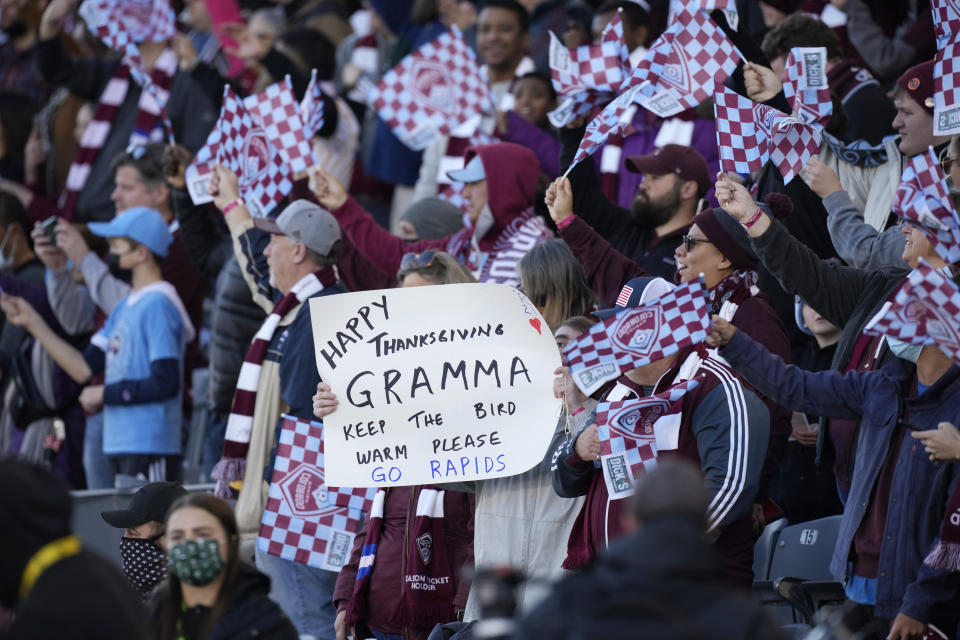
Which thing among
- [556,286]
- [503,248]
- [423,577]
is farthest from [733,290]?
[503,248]

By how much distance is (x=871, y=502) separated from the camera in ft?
16.7

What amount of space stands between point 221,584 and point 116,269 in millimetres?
5637

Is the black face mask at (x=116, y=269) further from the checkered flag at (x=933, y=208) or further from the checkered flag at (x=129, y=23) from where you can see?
the checkered flag at (x=933, y=208)

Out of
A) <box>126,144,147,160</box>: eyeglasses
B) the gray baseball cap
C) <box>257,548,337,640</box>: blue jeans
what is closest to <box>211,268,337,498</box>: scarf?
the gray baseball cap

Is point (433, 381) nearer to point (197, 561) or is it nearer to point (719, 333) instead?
point (719, 333)

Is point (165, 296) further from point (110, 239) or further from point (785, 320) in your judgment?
point (785, 320)

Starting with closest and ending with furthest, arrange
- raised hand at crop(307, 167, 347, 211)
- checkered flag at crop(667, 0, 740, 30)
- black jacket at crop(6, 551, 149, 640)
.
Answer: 1. black jacket at crop(6, 551, 149, 640)
2. checkered flag at crop(667, 0, 740, 30)
3. raised hand at crop(307, 167, 347, 211)

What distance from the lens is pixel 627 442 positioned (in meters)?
5.22

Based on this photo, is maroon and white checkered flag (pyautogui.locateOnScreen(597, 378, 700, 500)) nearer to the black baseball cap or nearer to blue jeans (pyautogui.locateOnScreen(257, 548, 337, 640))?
the black baseball cap

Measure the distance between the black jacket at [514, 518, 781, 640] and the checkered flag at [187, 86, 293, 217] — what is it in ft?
18.4

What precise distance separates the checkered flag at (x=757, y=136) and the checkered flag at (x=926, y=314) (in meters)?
1.49

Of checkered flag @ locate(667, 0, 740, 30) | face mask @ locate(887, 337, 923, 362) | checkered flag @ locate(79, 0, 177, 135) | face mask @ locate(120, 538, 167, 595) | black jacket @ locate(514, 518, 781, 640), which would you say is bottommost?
face mask @ locate(120, 538, 167, 595)

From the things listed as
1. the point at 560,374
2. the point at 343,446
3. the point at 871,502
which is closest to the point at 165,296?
the point at 343,446

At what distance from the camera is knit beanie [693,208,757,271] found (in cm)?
615
